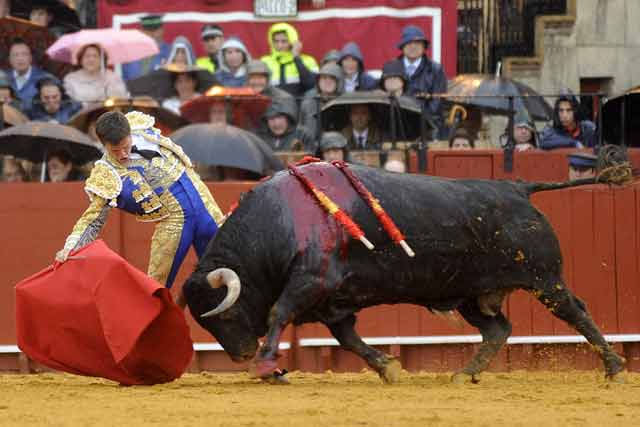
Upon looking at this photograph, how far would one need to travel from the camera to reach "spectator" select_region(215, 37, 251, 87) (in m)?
13.8

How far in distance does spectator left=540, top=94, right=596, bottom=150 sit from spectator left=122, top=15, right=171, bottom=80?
3.44 meters

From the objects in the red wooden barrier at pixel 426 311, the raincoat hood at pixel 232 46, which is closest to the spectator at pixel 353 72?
the raincoat hood at pixel 232 46

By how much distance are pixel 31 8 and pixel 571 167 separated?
520cm

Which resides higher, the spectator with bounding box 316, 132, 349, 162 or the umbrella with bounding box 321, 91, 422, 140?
the umbrella with bounding box 321, 91, 422, 140

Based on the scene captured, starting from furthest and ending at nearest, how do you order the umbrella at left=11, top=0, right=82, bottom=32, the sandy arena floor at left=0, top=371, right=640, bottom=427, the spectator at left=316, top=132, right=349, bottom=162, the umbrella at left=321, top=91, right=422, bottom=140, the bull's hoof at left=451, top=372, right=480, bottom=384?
1. the umbrella at left=11, top=0, right=82, bottom=32
2. the umbrella at left=321, top=91, right=422, bottom=140
3. the spectator at left=316, top=132, right=349, bottom=162
4. the bull's hoof at left=451, top=372, right=480, bottom=384
5. the sandy arena floor at left=0, top=371, right=640, bottom=427

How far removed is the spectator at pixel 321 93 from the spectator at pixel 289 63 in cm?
34

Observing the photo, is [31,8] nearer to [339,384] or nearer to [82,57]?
[82,57]

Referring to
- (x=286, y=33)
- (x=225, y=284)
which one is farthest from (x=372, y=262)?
(x=286, y=33)

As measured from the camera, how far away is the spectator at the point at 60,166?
12.3 metres

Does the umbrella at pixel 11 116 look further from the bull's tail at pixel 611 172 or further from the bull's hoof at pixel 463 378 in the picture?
the bull's hoof at pixel 463 378

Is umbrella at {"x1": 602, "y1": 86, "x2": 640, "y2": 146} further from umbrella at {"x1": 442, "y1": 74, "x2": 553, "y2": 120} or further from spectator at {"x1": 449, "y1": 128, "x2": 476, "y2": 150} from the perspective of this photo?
spectator at {"x1": 449, "y1": 128, "x2": 476, "y2": 150}

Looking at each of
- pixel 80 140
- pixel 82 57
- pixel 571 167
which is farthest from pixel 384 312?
pixel 82 57

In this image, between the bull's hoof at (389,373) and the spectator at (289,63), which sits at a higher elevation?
the spectator at (289,63)

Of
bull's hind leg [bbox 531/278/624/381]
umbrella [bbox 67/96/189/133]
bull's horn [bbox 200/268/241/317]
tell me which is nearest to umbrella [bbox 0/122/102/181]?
umbrella [bbox 67/96/189/133]
